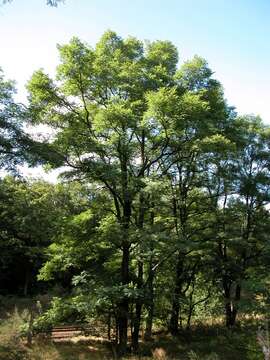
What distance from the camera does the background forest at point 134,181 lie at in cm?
1340

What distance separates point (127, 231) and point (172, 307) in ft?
21.4

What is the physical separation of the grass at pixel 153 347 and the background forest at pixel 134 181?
12.1 inches

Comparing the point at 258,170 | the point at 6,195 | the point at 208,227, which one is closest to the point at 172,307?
the point at 208,227

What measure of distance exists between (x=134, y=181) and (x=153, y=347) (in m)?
7.75

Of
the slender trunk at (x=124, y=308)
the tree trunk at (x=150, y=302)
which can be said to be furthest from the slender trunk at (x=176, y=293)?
the slender trunk at (x=124, y=308)

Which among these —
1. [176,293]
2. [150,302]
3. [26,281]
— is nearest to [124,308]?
[150,302]

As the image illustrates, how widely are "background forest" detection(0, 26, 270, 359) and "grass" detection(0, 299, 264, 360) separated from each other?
31 centimetres

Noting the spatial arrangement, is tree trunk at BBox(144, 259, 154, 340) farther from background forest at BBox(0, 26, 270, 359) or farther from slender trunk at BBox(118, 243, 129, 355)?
slender trunk at BBox(118, 243, 129, 355)

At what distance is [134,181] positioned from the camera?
1441cm

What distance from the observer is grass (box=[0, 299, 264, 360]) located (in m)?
11.2

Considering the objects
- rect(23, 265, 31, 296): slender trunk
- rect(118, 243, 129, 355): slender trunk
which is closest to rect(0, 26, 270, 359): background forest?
rect(118, 243, 129, 355): slender trunk

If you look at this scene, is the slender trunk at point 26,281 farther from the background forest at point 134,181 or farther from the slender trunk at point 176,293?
the slender trunk at point 176,293

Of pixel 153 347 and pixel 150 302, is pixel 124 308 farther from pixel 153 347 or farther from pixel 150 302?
pixel 153 347

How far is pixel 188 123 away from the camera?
49.2ft
